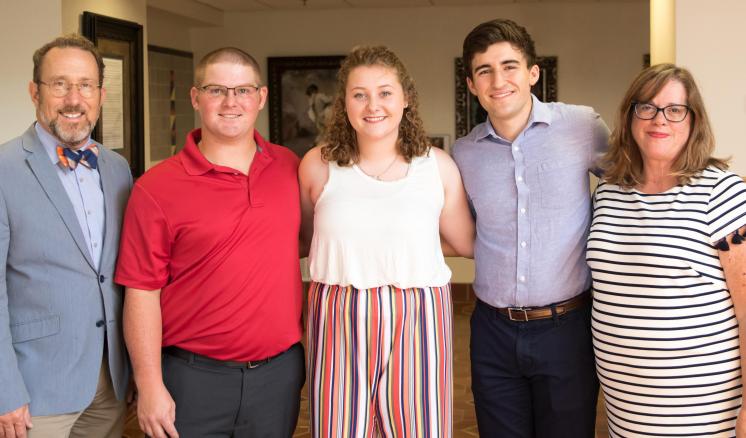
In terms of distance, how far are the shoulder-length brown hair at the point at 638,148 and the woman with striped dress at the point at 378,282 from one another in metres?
0.58

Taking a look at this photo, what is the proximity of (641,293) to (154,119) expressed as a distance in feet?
20.6

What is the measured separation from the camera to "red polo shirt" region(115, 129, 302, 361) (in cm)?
248

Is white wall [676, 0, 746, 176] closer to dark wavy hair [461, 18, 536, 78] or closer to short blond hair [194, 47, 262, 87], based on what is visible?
dark wavy hair [461, 18, 536, 78]

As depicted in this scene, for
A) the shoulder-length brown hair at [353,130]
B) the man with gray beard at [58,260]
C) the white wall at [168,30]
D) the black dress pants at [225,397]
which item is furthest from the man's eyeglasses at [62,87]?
the white wall at [168,30]

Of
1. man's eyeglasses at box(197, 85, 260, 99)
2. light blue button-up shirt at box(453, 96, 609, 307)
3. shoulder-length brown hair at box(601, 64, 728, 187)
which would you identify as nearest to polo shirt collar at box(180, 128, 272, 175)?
man's eyeglasses at box(197, 85, 260, 99)

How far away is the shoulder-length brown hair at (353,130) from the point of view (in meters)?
2.60

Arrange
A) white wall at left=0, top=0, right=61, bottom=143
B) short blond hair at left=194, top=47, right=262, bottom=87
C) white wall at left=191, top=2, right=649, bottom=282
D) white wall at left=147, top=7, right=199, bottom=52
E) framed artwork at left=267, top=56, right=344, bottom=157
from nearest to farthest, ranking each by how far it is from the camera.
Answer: short blond hair at left=194, top=47, right=262, bottom=87
white wall at left=0, top=0, right=61, bottom=143
white wall at left=147, top=7, right=199, bottom=52
white wall at left=191, top=2, right=649, bottom=282
framed artwork at left=267, top=56, right=344, bottom=157

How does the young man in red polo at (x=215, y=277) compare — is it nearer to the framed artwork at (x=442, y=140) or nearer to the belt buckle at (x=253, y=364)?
the belt buckle at (x=253, y=364)

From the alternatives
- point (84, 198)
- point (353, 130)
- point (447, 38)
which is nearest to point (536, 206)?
point (353, 130)

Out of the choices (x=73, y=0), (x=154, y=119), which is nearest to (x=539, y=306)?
(x=73, y=0)

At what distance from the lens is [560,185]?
2.67 m

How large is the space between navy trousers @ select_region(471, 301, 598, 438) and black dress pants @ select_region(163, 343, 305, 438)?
70 centimetres

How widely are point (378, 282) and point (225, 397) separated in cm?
62

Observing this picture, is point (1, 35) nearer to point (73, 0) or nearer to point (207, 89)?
point (73, 0)
